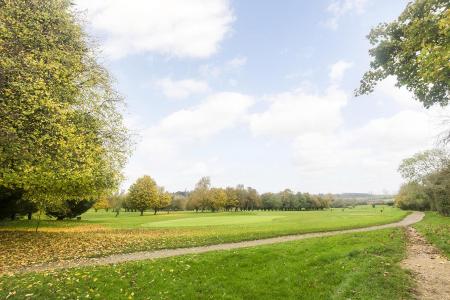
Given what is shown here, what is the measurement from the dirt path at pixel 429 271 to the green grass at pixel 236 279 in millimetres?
549

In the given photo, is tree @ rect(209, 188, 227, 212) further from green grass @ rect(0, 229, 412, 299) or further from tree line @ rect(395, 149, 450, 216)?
green grass @ rect(0, 229, 412, 299)

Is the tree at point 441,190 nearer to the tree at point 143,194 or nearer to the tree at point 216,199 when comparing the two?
the tree at point 143,194

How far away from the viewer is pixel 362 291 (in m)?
12.8

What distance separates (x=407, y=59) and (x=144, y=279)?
54.3 feet

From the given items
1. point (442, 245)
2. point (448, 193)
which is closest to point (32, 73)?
point (442, 245)

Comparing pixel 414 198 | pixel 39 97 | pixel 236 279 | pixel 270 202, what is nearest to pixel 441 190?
pixel 414 198

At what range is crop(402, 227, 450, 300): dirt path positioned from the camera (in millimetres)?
12398

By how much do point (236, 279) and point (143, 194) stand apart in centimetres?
8364

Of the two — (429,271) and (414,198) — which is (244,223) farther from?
(414,198)

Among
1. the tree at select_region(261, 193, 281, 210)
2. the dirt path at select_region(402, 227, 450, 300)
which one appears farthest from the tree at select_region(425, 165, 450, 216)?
the tree at select_region(261, 193, 281, 210)

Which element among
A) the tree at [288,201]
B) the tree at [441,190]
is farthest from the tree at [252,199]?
the tree at [441,190]

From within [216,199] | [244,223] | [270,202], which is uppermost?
[270,202]

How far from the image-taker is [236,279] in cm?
1593

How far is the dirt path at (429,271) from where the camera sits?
1240 centimetres
